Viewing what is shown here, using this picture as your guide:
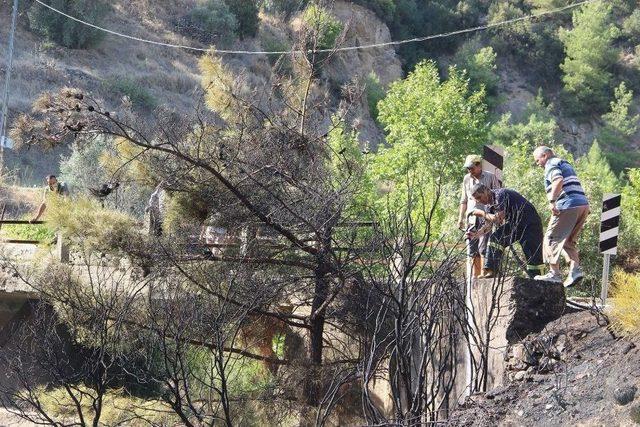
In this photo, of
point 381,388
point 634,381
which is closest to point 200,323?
point 381,388

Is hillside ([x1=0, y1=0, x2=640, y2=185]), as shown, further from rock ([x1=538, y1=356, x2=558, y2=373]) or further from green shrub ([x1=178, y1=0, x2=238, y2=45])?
rock ([x1=538, y1=356, x2=558, y2=373])

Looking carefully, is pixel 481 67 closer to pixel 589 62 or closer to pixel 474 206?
pixel 589 62

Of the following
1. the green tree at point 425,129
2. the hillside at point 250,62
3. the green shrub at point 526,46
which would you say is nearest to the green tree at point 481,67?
the hillside at point 250,62

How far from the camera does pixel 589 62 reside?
70688 mm

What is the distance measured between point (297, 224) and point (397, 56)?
5205 cm

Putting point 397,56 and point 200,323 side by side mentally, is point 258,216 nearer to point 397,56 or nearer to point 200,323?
point 200,323

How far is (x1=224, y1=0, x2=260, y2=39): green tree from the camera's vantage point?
2245 inches

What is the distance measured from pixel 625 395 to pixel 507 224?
3.78 meters

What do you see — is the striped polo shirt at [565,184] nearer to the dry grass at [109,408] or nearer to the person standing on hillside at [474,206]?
the person standing on hillside at [474,206]

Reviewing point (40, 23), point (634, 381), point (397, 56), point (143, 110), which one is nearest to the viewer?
point (634, 381)

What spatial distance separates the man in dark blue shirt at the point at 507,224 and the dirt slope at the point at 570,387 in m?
1.33

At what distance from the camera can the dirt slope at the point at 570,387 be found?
8258 mm

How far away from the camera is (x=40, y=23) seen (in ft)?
164

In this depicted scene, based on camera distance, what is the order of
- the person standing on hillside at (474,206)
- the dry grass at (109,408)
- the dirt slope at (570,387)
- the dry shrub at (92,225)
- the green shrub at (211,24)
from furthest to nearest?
the green shrub at (211,24)
the dry shrub at (92,225)
the dry grass at (109,408)
the person standing on hillside at (474,206)
the dirt slope at (570,387)
